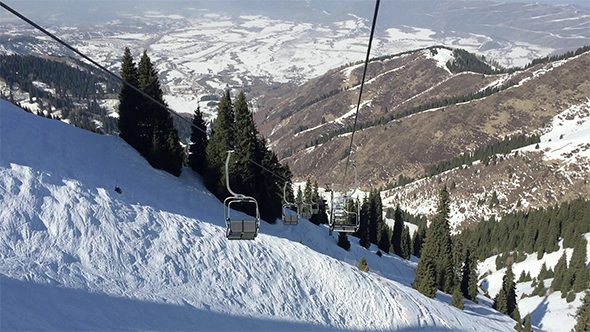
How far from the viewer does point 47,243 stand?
68.9 feet

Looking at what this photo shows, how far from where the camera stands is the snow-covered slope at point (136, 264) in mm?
18375

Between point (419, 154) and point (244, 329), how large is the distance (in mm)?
173032

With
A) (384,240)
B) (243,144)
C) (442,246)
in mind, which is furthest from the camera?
(384,240)

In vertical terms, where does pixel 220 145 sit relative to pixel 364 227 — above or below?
above

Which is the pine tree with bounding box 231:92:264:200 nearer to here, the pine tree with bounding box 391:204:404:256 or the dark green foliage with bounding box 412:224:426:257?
the pine tree with bounding box 391:204:404:256

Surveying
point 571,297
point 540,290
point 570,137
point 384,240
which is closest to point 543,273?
point 540,290

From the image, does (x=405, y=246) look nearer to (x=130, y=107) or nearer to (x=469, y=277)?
(x=469, y=277)

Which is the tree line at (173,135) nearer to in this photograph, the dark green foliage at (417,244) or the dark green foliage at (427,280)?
the dark green foliage at (427,280)

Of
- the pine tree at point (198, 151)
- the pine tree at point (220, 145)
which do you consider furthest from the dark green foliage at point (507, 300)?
the pine tree at point (198, 151)

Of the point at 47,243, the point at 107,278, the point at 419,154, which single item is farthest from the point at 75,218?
the point at 419,154

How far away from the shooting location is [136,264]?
22.9 meters

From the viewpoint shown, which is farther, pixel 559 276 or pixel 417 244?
pixel 417 244

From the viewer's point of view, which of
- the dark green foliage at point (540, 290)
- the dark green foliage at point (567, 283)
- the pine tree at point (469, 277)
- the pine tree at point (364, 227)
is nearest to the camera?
the pine tree at point (364, 227)

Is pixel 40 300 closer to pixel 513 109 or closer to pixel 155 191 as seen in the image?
pixel 155 191
